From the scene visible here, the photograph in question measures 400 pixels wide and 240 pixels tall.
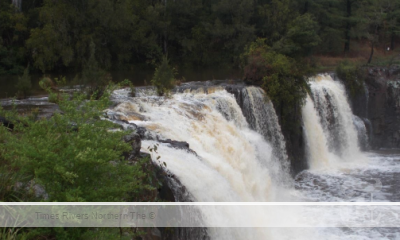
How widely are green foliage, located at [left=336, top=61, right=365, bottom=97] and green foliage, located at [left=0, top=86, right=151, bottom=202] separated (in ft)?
60.3

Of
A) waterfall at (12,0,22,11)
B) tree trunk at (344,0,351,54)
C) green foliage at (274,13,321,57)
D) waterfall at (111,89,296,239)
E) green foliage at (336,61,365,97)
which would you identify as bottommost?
waterfall at (111,89,296,239)

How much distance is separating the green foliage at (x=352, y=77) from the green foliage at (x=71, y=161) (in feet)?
60.3

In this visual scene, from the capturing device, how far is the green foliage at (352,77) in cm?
2184

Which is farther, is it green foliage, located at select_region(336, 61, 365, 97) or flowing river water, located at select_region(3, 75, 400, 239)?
green foliage, located at select_region(336, 61, 365, 97)

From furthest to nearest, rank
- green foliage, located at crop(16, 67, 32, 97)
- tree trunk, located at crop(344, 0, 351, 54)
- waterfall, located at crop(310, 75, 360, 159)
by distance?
tree trunk, located at crop(344, 0, 351, 54) < waterfall, located at crop(310, 75, 360, 159) < green foliage, located at crop(16, 67, 32, 97)

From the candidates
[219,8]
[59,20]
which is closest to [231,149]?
[59,20]

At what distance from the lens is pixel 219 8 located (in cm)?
3316

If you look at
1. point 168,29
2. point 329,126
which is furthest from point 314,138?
point 168,29

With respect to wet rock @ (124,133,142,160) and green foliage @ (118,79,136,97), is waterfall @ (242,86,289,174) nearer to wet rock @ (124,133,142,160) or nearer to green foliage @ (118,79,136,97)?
green foliage @ (118,79,136,97)

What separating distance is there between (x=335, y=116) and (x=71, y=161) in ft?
55.0

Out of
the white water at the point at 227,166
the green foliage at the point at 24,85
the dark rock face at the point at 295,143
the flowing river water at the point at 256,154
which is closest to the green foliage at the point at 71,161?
the flowing river water at the point at 256,154

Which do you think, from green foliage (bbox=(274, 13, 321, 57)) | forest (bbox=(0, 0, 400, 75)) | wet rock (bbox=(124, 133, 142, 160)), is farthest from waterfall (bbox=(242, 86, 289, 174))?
forest (bbox=(0, 0, 400, 75))

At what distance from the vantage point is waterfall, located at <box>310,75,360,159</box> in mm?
19312

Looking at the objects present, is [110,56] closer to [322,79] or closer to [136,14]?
[136,14]
